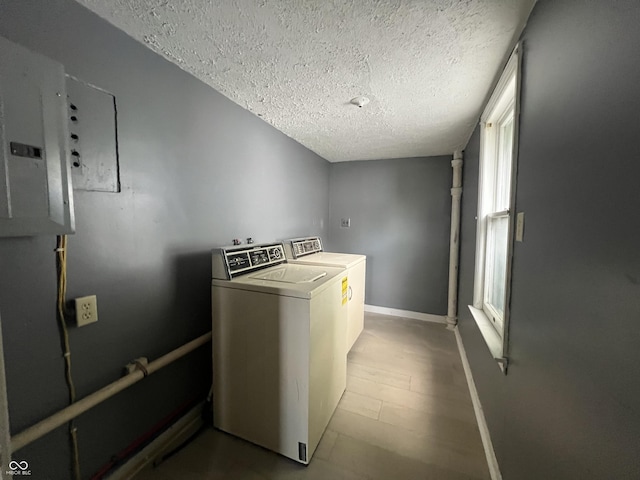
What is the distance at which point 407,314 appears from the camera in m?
3.24

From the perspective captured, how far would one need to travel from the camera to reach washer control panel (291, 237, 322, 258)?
225 cm

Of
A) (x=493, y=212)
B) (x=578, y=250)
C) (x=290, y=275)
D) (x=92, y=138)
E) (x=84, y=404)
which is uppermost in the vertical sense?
(x=92, y=138)

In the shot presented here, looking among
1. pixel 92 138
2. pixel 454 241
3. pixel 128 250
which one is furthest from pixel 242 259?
pixel 454 241

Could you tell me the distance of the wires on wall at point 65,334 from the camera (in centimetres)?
91

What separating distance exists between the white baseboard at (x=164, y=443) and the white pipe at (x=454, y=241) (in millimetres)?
2776

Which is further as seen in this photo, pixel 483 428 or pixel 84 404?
pixel 483 428

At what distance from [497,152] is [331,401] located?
6.89 ft

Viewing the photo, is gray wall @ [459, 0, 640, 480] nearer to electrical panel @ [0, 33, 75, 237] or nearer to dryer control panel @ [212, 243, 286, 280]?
dryer control panel @ [212, 243, 286, 280]

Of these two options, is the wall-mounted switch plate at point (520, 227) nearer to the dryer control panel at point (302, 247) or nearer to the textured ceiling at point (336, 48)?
the textured ceiling at point (336, 48)

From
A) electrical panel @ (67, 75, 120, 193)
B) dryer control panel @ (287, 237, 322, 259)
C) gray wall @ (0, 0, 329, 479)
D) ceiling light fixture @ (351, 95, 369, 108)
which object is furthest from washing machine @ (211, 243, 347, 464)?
ceiling light fixture @ (351, 95, 369, 108)

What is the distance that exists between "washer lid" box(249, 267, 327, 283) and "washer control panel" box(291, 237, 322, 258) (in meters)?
0.53

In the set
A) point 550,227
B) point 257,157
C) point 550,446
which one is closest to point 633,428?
point 550,446

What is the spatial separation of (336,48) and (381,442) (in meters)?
2.19

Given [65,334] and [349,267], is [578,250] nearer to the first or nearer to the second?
[349,267]
